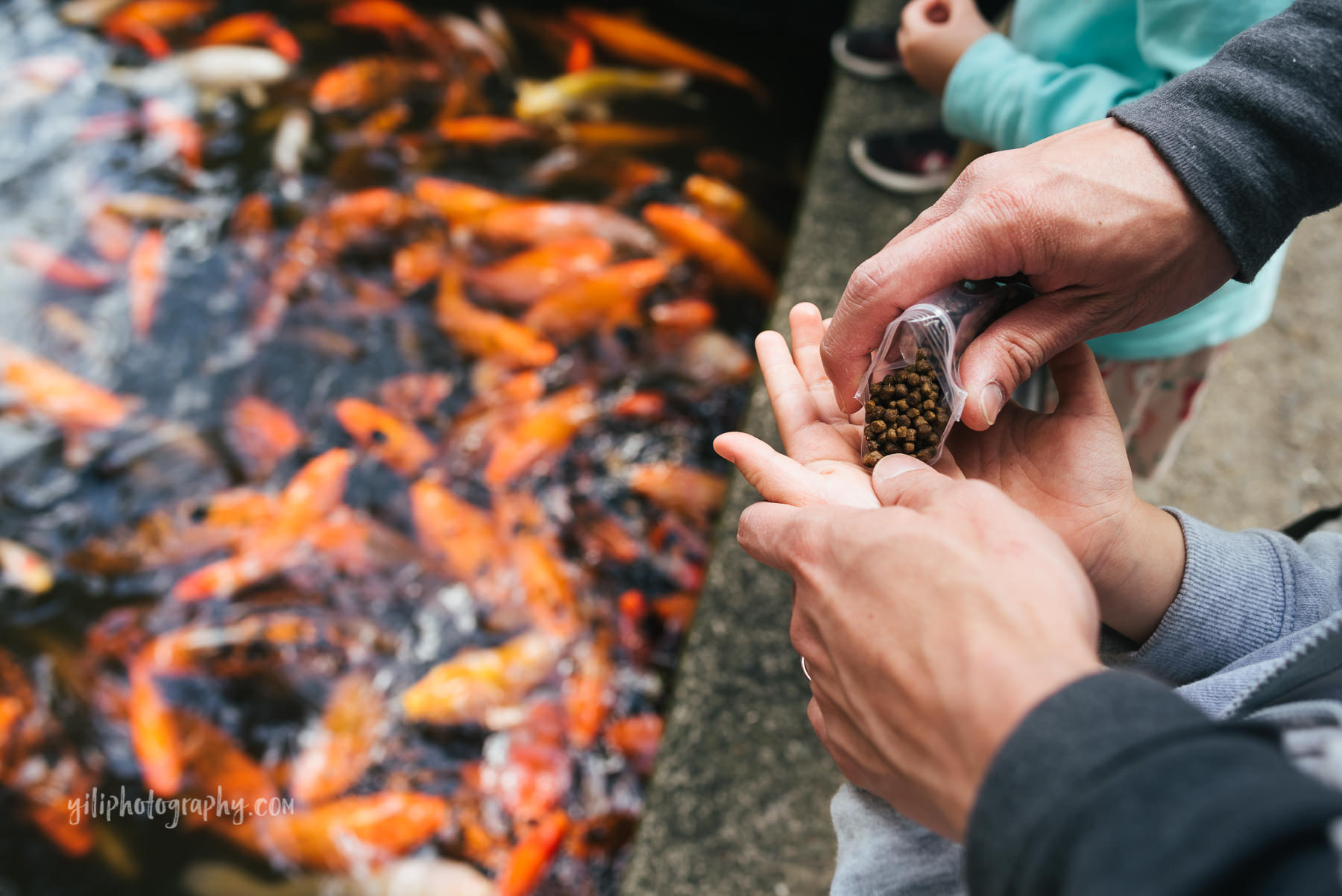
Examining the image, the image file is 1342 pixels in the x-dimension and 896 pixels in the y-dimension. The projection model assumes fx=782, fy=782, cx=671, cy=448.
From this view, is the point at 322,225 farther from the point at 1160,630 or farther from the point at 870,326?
the point at 1160,630

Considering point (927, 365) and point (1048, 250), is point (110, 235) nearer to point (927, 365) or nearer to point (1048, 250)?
point (927, 365)

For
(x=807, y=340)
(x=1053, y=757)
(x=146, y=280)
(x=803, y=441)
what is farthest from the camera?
(x=146, y=280)

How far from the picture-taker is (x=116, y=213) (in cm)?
308

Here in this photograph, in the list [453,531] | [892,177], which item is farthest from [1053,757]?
[892,177]

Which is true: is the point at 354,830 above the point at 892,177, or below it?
below

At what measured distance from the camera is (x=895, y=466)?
1064 millimetres

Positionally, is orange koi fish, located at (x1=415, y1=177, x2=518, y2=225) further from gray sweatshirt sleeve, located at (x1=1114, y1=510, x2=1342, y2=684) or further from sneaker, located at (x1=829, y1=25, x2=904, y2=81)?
gray sweatshirt sleeve, located at (x1=1114, y1=510, x2=1342, y2=684)

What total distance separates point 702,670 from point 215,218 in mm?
2683

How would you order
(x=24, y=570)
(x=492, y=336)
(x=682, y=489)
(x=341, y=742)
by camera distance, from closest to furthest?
(x=341, y=742) < (x=24, y=570) < (x=682, y=489) < (x=492, y=336)

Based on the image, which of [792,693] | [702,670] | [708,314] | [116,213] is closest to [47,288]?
[116,213]

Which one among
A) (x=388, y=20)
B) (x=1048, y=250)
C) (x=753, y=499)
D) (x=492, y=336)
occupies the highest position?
(x=1048, y=250)

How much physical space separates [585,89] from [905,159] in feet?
5.57

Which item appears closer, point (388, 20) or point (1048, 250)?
point (1048, 250)

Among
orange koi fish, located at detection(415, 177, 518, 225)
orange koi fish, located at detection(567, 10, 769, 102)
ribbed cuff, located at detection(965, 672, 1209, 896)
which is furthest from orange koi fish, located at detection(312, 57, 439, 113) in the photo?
ribbed cuff, located at detection(965, 672, 1209, 896)
